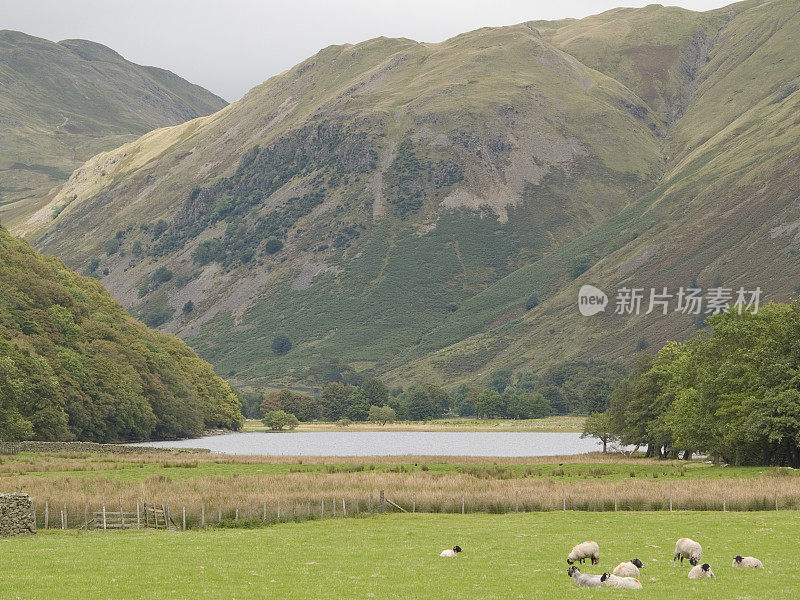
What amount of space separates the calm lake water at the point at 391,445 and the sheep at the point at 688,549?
101849 millimetres

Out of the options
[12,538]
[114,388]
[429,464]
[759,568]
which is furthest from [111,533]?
[114,388]

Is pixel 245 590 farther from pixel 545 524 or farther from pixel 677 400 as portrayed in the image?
pixel 677 400

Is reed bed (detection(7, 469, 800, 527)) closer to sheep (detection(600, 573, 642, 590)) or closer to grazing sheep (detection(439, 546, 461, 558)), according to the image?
grazing sheep (detection(439, 546, 461, 558))

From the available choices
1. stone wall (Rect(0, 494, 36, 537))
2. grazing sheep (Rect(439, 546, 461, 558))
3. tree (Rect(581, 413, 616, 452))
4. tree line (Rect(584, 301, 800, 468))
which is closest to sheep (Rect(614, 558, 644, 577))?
grazing sheep (Rect(439, 546, 461, 558))

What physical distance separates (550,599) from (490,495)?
30.7 m

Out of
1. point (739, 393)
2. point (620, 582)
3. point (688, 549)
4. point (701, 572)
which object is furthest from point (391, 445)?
point (620, 582)

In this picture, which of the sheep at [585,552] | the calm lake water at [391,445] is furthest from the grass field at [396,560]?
the calm lake water at [391,445]

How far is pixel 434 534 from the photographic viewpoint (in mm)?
45344

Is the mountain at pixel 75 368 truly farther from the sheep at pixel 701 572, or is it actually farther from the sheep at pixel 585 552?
the sheep at pixel 701 572

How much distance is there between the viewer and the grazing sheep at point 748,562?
32781 millimetres

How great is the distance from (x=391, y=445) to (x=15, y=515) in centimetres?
12308

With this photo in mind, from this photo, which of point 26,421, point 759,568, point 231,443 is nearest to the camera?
point 759,568

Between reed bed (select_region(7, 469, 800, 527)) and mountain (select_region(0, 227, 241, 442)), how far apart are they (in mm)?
50091

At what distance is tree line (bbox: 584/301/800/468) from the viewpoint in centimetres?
7506
